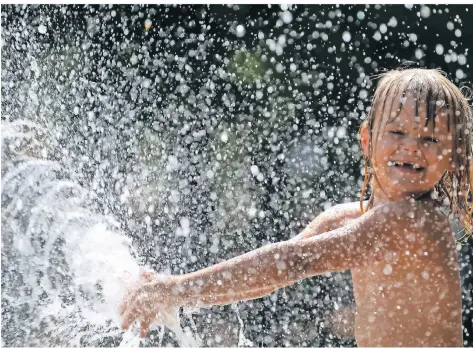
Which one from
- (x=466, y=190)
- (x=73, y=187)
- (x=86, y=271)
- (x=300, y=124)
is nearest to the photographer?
(x=466, y=190)

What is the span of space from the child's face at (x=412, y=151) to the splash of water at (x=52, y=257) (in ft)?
1.90

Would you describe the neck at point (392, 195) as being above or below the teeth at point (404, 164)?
below

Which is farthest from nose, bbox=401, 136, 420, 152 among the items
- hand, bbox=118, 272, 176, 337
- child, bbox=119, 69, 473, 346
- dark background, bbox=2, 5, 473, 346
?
dark background, bbox=2, 5, 473, 346

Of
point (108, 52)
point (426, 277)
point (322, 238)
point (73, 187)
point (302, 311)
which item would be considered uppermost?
point (108, 52)

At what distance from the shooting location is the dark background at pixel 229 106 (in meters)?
3.06

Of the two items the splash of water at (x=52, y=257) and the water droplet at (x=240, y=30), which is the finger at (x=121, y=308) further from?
the water droplet at (x=240, y=30)

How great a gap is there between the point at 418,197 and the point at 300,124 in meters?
2.02

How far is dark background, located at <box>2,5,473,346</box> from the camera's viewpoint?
3.06m

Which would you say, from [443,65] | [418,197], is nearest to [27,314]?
[418,197]

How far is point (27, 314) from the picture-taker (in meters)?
1.83

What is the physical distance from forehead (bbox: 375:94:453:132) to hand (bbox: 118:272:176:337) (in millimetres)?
567

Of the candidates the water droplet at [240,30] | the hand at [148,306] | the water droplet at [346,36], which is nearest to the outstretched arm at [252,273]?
the hand at [148,306]

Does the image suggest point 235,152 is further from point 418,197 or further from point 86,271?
point 418,197

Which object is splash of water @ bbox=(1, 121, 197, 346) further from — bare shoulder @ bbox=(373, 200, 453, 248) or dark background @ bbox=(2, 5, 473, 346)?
dark background @ bbox=(2, 5, 473, 346)
